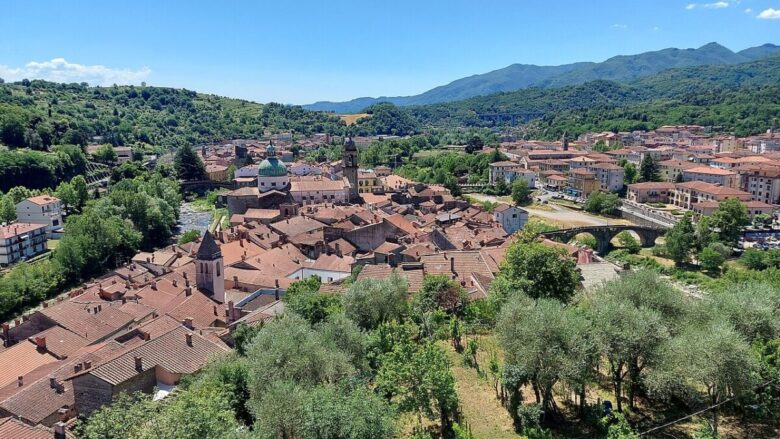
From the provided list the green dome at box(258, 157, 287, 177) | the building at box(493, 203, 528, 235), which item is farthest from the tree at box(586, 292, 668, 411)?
the green dome at box(258, 157, 287, 177)

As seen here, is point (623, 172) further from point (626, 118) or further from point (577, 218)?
point (626, 118)

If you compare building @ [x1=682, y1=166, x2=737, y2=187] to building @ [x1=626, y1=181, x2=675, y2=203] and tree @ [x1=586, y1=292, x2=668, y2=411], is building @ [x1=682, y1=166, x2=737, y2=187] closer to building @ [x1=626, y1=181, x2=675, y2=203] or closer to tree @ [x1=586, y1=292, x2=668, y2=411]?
building @ [x1=626, y1=181, x2=675, y2=203]

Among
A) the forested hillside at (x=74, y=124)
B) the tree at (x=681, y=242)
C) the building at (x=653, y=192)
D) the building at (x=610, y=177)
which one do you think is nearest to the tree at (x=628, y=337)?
the tree at (x=681, y=242)

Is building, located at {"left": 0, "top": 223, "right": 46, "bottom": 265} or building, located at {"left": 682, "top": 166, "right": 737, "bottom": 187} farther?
building, located at {"left": 682, "top": 166, "right": 737, "bottom": 187}

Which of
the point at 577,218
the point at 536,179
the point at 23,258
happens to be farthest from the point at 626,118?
the point at 23,258

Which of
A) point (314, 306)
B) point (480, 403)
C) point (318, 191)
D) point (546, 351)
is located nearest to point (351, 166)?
point (318, 191)

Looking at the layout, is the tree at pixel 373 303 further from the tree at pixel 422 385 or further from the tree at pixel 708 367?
the tree at pixel 708 367

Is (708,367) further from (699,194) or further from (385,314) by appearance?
(699,194)
